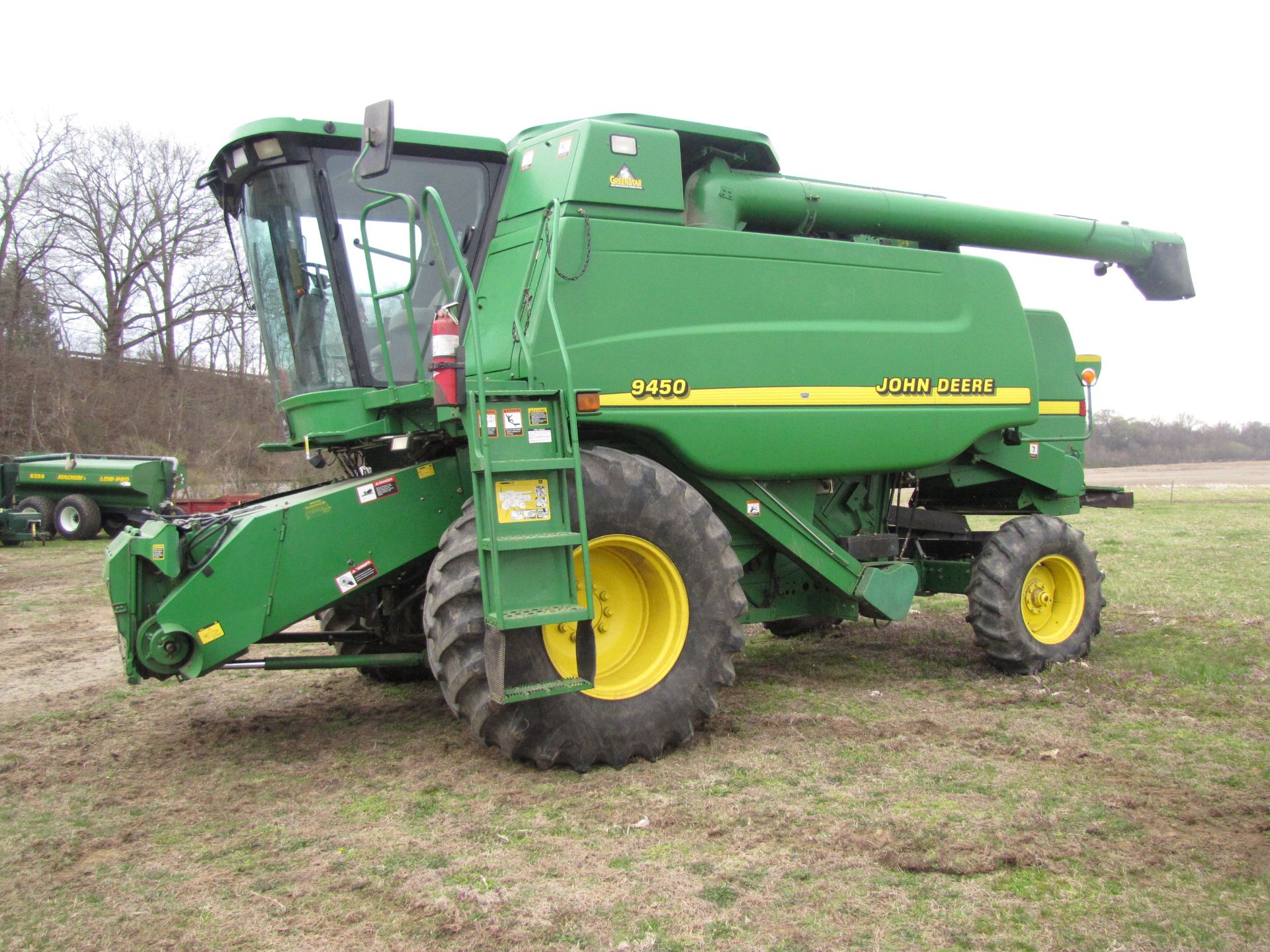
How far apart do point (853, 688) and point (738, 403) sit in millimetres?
2005

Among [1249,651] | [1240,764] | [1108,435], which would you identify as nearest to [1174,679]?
[1249,651]

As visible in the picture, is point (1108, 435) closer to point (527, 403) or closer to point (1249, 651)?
point (1249, 651)

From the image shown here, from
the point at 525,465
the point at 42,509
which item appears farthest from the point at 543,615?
the point at 42,509

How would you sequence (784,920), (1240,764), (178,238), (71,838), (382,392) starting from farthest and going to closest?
1. (178,238)
2. (382,392)
3. (1240,764)
4. (71,838)
5. (784,920)

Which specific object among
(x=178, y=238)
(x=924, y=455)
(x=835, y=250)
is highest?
(x=178, y=238)

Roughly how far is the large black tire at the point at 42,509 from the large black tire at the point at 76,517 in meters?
0.08

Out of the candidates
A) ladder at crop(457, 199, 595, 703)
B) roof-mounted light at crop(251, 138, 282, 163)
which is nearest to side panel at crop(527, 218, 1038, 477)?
ladder at crop(457, 199, 595, 703)

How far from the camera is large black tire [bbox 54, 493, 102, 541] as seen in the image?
17359 mm

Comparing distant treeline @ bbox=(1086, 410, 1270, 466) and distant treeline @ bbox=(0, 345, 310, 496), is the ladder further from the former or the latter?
distant treeline @ bbox=(1086, 410, 1270, 466)

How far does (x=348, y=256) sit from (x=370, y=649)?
2342mm

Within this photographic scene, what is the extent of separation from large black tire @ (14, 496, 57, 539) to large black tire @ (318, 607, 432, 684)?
13115 millimetres


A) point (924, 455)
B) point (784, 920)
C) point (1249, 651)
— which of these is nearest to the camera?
point (784, 920)

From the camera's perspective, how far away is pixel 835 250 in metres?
6.10

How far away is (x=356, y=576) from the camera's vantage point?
5.03 m
